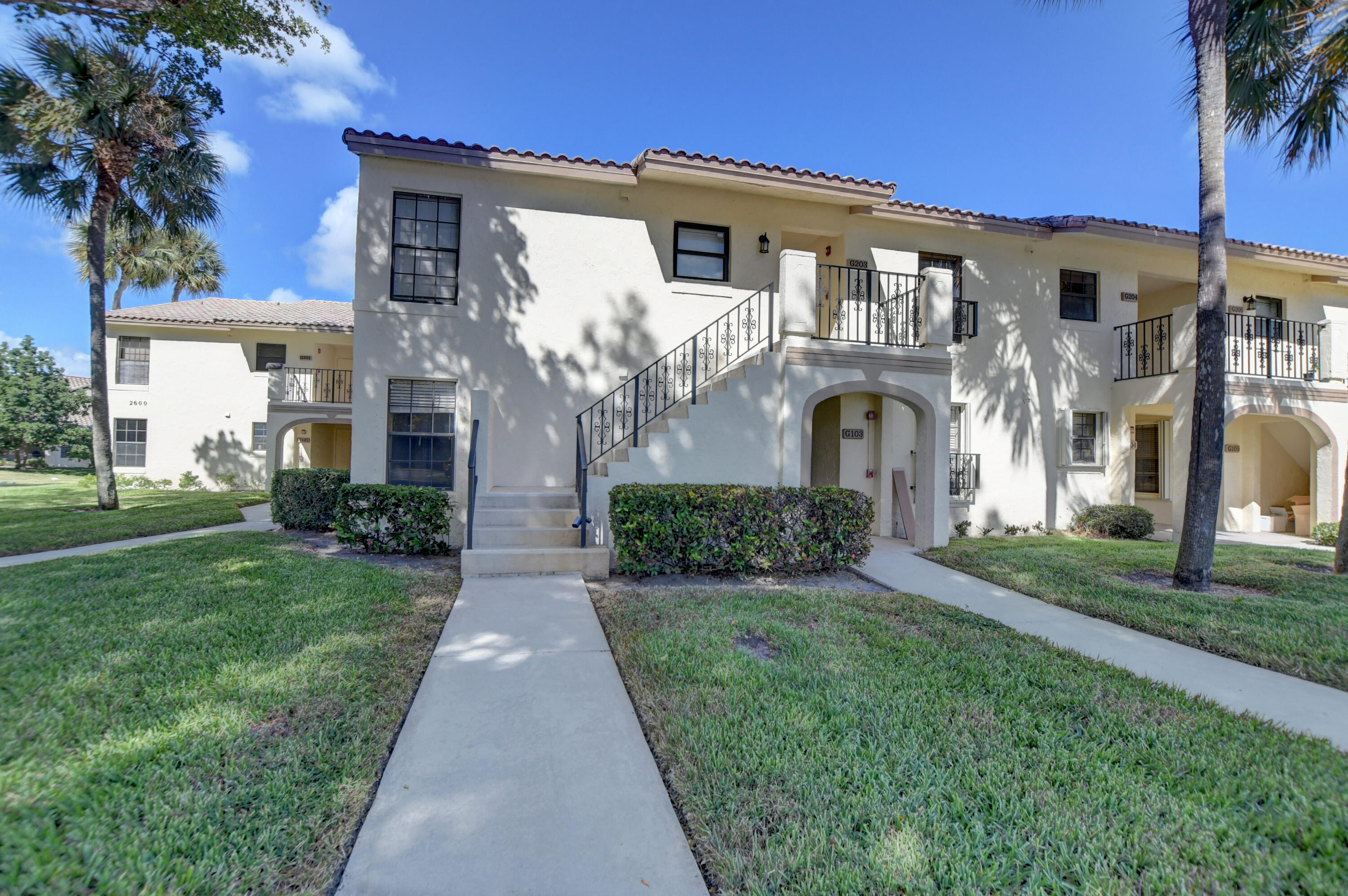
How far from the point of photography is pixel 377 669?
3.87 meters

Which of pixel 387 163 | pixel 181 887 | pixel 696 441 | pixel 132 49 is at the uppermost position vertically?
pixel 132 49

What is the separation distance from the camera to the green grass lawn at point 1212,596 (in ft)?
15.1

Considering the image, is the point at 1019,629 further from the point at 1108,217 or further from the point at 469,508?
the point at 1108,217

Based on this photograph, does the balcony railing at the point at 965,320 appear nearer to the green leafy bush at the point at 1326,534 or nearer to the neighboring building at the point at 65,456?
the green leafy bush at the point at 1326,534

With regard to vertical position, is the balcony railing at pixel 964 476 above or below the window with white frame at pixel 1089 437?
below

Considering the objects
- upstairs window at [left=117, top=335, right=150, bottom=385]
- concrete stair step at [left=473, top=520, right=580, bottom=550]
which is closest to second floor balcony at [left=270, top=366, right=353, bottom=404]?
upstairs window at [left=117, top=335, right=150, bottom=385]

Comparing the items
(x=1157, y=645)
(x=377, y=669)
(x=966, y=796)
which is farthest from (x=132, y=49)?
(x=1157, y=645)

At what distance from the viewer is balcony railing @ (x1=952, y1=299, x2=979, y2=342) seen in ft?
36.9

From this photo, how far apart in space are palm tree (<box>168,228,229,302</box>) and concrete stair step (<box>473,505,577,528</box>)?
26451 mm

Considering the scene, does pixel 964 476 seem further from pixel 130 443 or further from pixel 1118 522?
pixel 130 443

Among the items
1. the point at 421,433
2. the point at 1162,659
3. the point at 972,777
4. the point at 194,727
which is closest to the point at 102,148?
the point at 421,433

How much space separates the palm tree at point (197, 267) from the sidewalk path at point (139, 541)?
19313 mm

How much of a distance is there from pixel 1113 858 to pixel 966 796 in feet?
1.67

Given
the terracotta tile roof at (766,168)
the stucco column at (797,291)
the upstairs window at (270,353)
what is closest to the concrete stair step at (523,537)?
the stucco column at (797,291)
